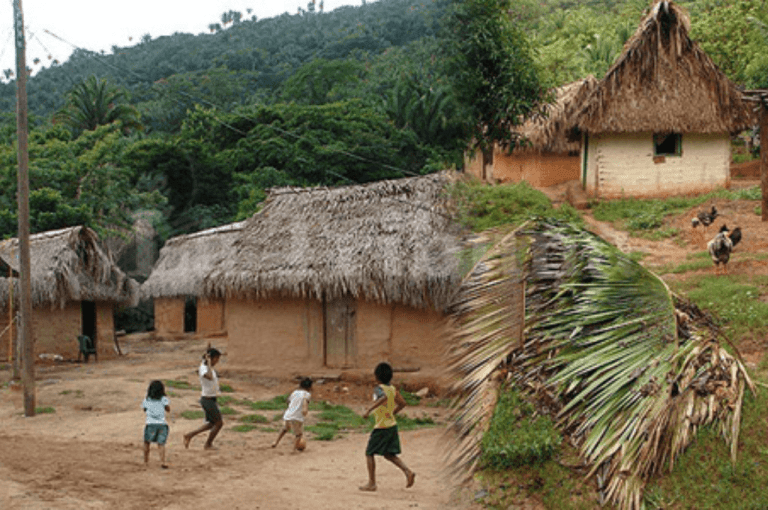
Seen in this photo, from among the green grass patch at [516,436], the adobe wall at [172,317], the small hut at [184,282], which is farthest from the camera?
the adobe wall at [172,317]

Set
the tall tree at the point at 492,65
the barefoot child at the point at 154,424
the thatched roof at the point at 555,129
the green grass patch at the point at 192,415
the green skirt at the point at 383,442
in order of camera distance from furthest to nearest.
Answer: the thatched roof at the point at 555,129
the tall tree at the point at 492,65
the green grass patch at the point at 192,415
the barefoot child at the point at 154,424
the green skirt at the point at 383,442

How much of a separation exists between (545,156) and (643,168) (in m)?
3.34

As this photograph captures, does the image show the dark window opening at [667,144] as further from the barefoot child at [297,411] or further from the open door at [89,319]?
the open door at [89,319]

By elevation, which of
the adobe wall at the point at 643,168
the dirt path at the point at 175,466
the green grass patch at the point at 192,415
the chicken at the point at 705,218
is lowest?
the green grass patch at the point at 192,415

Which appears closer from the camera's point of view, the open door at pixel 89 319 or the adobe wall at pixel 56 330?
the adobe wall at pixel 56 330

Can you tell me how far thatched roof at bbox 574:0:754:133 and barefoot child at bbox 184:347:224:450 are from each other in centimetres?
1215

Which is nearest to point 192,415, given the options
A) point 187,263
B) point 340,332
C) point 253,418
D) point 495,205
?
point 253,418

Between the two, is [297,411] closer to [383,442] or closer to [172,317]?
[383,442]

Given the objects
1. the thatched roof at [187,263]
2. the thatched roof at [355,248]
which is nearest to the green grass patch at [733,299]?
the thatched roof at [355,248]

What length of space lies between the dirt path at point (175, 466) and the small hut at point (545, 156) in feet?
34.2

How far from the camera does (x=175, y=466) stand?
880 centimetres

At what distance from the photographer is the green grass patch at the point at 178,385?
14.2 metres

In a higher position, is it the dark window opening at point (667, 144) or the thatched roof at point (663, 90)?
the thatched roof at point (663, 90)

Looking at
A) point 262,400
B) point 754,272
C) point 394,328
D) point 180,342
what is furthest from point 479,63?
point 180,342
